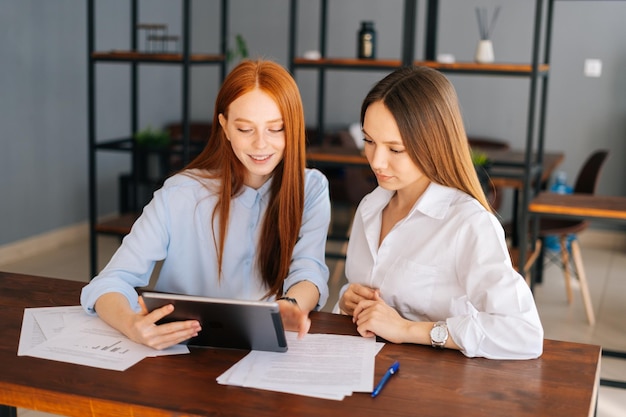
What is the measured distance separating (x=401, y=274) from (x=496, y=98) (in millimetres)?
5107

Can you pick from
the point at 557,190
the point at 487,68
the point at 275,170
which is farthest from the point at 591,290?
the point at 275,170

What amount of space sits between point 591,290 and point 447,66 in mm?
2006

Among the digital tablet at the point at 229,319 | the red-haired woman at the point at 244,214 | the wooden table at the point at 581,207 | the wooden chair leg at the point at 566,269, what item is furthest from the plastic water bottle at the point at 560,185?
the digital tablet at the point at 229,319

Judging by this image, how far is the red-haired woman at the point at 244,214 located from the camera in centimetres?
194

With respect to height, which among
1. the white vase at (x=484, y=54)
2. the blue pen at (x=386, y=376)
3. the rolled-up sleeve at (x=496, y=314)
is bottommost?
the blue pen at (x=386, y=376)

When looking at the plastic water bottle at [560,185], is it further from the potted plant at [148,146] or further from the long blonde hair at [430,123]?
the long blonde hair at [430,123]

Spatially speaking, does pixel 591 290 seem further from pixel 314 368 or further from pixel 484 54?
pixel 314 368

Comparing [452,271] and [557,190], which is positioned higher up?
[452,271]

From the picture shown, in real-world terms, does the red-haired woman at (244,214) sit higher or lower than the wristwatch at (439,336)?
higher

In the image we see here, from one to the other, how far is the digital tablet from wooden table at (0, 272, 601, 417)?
0.03 meters

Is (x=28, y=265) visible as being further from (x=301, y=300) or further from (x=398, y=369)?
(x=398, y=369)

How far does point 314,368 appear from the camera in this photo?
4.97 feet

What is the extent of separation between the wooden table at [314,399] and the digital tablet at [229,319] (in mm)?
33

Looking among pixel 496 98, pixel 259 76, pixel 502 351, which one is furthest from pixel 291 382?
pixel 496 98
